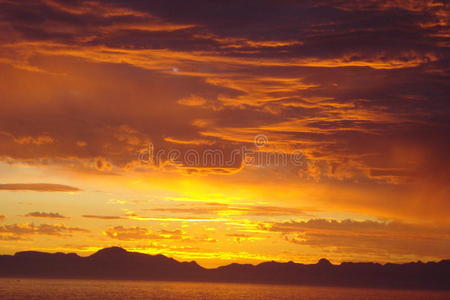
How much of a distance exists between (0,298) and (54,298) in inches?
655

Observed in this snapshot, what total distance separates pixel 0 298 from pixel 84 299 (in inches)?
971

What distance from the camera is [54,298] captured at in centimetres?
19738

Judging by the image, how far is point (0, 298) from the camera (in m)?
187

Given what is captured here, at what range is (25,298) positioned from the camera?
191 m

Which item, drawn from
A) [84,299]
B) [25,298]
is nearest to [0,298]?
[25,298]

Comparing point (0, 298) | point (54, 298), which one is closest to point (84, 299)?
point (54, 298)

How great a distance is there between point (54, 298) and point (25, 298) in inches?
373

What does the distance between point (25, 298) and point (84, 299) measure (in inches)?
689

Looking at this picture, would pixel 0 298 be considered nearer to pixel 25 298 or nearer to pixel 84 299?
pixel 25 298

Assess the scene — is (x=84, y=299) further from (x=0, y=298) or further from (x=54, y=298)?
(x=0, y=298)

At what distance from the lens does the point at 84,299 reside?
7785 inches
